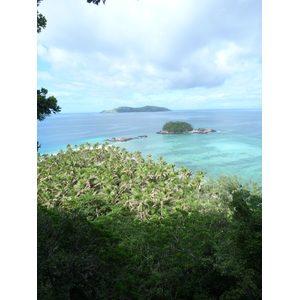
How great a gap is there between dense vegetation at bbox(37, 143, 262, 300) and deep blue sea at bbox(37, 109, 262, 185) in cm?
59

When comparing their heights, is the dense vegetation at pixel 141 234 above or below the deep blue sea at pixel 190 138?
below

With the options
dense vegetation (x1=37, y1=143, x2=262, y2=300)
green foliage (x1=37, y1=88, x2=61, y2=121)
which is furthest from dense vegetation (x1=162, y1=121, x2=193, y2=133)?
green foliage (x1=37, y1=88, x2=61, y2=121)

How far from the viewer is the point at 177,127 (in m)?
7.00

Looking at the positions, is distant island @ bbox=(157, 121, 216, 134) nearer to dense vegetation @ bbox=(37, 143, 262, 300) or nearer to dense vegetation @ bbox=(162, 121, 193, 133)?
dense vegetation @ bbox=(162, 121, 193, 133)

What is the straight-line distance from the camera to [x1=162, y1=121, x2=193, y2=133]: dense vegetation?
22.2ft

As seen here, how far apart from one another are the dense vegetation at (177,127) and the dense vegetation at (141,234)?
6.43 ft

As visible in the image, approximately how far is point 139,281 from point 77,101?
90.4 inches

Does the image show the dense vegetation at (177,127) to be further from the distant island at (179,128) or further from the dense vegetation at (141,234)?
the dense vegetation at (141,234)

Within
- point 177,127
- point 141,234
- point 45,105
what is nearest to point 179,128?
point 177,127

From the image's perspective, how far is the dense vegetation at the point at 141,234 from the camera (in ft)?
4.92

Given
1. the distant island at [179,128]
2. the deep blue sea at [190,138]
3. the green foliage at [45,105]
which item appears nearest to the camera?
the green foliage at [45,105]

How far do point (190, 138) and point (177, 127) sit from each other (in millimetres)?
920

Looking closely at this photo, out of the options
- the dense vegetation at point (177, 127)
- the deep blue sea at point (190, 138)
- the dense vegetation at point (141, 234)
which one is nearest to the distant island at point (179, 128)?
the dense vegetation at point (177, 127)
